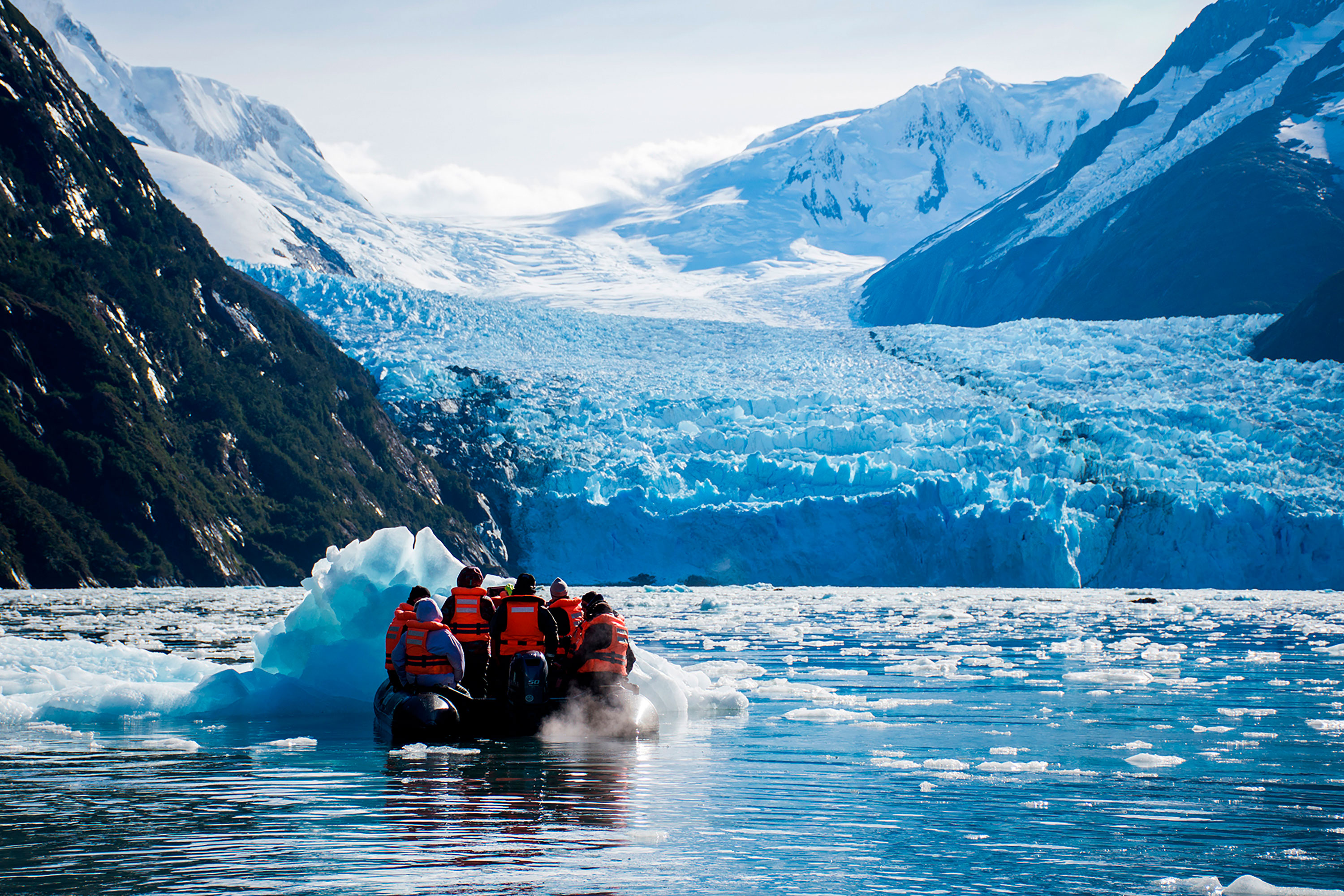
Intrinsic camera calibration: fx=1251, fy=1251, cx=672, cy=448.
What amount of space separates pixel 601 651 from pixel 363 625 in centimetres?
310

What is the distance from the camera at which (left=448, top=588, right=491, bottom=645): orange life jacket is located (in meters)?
10.6

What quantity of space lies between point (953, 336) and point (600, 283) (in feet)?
159

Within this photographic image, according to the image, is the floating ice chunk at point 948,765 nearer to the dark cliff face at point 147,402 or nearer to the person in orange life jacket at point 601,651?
the person in orange life jacket at point 601,651

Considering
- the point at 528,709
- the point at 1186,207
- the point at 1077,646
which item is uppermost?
the point at 1186,207

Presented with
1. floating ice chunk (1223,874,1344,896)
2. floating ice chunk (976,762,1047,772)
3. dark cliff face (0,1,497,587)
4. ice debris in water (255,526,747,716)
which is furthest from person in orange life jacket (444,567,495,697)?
dark cliff face (0,1,497,587)

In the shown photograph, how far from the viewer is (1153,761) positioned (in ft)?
29.9

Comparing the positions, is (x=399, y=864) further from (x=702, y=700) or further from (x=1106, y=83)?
(x=1106, y=83)

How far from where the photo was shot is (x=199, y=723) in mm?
11938

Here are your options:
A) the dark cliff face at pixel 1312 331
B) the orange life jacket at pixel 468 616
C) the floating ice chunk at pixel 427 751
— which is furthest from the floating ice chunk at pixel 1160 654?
the dark cliff face at pixel 1312 331

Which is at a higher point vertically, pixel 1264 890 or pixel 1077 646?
pixel 1264 890

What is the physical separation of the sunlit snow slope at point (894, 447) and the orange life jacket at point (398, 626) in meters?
32.1

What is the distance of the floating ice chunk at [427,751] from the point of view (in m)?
9.79

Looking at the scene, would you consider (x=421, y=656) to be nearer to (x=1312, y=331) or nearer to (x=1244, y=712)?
(x=1244, y=712)

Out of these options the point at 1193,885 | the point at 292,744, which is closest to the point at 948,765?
the point at 1193,885
